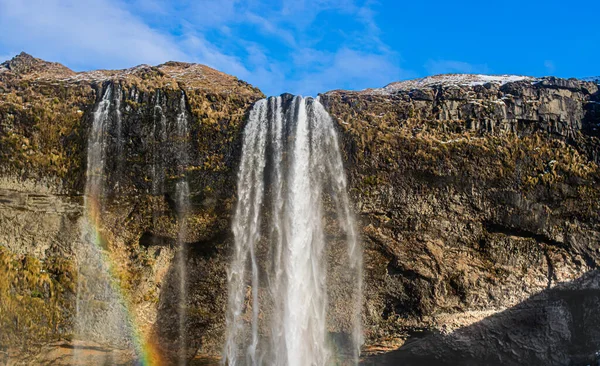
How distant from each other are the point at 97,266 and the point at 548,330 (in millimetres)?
20198

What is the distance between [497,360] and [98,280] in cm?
1826

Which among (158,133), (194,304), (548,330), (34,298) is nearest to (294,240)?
(194,304)

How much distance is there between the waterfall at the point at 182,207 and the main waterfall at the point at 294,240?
6.98ft

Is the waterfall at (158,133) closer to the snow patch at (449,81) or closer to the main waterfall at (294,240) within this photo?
the main waterfall at (294,240)

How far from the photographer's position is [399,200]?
23.1 metres

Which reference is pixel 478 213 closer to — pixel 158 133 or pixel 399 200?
pixel 399 200

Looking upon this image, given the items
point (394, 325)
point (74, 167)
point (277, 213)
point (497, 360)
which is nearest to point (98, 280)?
point (74, 167)

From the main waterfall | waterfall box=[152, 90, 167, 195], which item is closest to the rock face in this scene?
waterfall box=[152, 90, 167, 195]

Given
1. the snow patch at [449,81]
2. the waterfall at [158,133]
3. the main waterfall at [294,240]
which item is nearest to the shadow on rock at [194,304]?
the main waterfall at [294,240]

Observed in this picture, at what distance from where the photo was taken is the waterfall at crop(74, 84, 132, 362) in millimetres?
22188

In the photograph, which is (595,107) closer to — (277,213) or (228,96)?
(277,213)

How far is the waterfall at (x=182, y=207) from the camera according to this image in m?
22.9

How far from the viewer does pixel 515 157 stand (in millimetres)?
22875

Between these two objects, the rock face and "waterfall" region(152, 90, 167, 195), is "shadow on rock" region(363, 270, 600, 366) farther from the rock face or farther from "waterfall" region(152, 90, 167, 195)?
"waterfall" region(152, 90, 167, 195)
